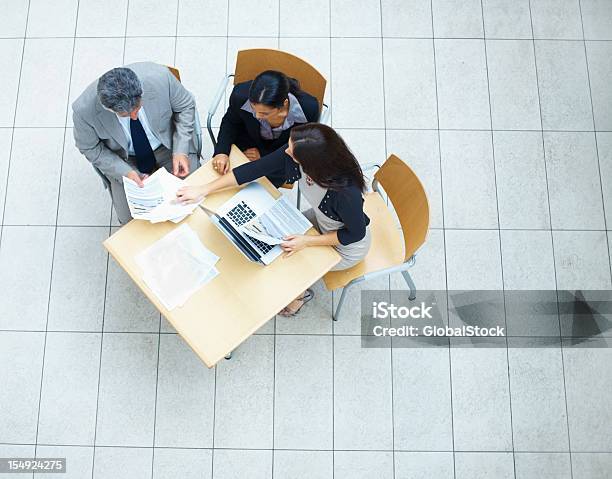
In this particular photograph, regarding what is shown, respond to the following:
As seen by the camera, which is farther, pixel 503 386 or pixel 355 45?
pixel 355 45

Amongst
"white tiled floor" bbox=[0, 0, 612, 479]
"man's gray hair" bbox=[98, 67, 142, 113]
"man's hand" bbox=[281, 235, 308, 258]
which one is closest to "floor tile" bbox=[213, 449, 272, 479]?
"white tiled floor" bbox=[0, 0, 612, 479]

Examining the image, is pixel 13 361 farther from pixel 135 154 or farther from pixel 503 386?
pixel 503 386

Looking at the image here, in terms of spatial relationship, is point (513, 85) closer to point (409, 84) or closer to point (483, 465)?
point (409, 84)

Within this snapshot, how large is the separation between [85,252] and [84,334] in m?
0.45

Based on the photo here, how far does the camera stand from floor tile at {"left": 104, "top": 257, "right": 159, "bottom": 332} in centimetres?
307

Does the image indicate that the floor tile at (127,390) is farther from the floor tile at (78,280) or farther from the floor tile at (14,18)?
the floor tile at (14,18)

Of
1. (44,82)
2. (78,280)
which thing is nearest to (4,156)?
(44,82)

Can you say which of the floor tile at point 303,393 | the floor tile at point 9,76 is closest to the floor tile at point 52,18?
the floor tile at point 9,76

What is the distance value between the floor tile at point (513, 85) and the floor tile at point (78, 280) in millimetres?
Answer: 2390

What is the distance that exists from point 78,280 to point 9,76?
4.33 ft

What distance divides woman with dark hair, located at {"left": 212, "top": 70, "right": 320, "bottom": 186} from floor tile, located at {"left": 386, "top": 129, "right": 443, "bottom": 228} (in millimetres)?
920

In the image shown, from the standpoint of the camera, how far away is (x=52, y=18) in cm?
350

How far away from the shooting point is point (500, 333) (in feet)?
10.2

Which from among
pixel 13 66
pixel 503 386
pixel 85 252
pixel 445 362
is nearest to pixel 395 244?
pixel 445 362
